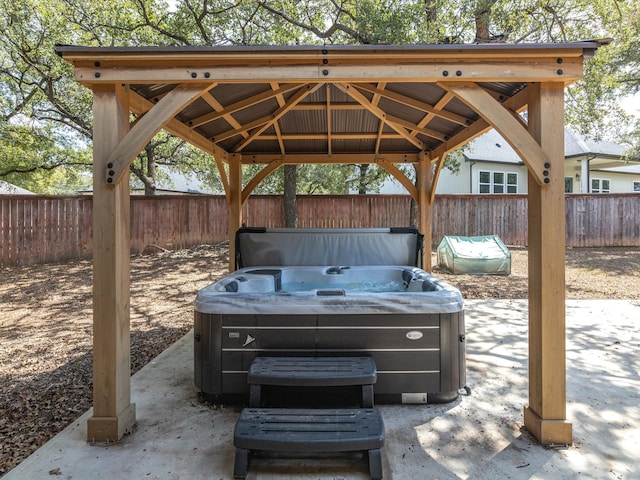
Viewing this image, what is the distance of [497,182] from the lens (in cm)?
1382

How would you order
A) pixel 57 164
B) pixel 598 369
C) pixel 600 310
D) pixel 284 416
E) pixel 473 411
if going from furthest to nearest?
pixel 57 164, pixel 600 310, pixel 598 369, pixel 473 411, pixel 284 416

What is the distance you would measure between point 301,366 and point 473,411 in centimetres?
121

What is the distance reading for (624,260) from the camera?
8375 mm

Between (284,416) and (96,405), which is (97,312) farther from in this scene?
(284,416)

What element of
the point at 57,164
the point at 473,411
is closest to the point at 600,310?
the point at 473,411

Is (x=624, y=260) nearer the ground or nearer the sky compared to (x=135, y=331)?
nearer the sky

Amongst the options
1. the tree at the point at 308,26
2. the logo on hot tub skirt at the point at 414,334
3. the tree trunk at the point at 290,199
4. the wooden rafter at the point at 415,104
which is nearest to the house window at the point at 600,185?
the tree at the point at 308,26

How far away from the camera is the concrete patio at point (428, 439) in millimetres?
1930

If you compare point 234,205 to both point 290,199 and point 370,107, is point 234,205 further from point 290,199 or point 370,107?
point 290,199

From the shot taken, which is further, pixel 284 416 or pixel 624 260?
pixel 624 260

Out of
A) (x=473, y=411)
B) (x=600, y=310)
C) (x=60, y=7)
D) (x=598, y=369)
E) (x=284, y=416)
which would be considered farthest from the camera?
(x=60, y=7)

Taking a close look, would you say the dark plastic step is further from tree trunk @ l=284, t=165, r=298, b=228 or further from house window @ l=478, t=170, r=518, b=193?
house window @ l=478, t=170, r=518, b=193

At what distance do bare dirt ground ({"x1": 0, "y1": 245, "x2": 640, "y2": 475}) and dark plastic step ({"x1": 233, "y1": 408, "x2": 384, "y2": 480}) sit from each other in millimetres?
1244

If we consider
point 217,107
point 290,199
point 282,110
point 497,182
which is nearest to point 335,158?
point 282,110
